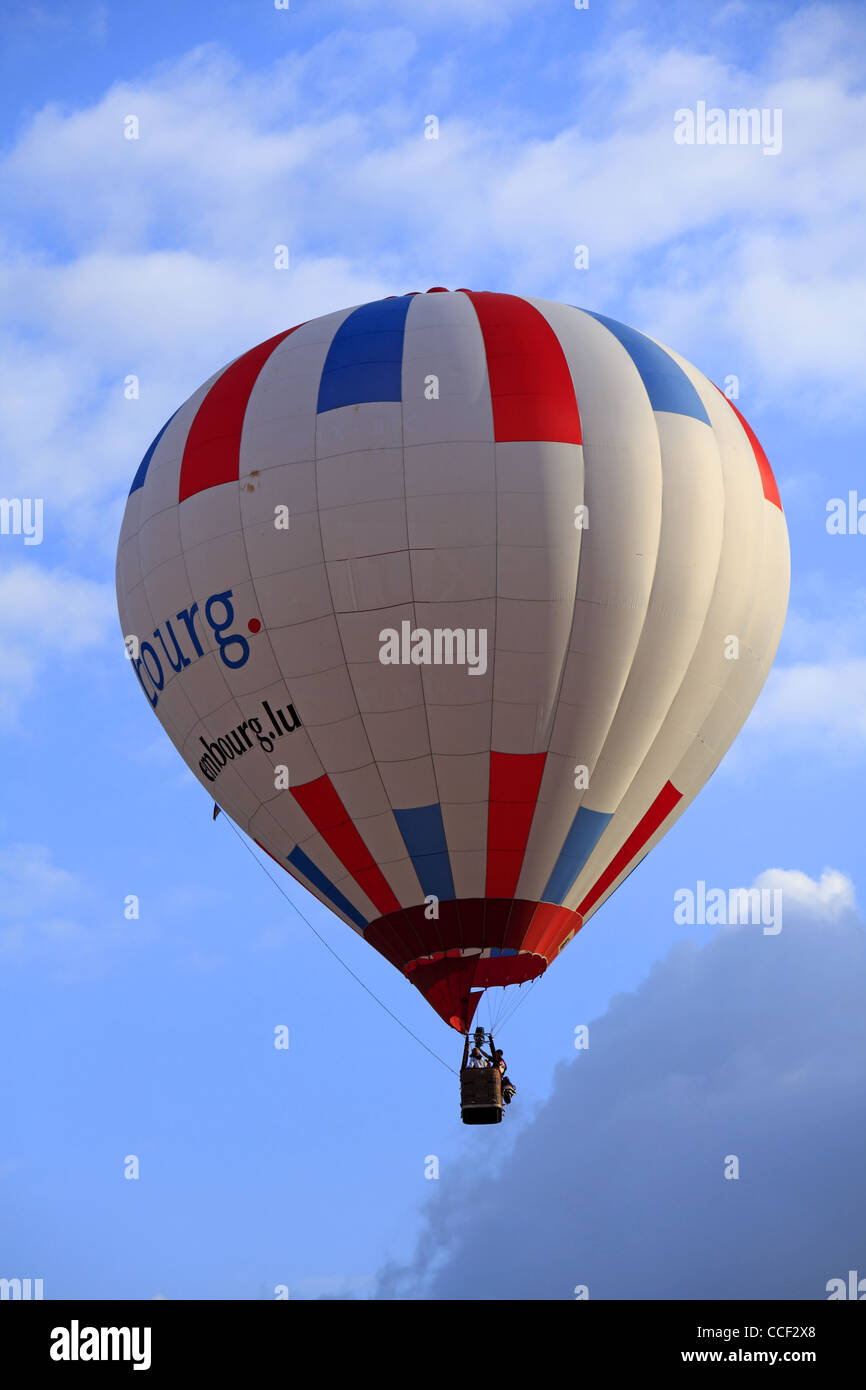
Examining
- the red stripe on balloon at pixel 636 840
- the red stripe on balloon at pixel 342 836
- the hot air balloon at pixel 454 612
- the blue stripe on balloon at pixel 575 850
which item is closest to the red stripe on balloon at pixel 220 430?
the hot air balloon at pixel 454 612

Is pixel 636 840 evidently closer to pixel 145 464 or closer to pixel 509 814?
pixel 509 814

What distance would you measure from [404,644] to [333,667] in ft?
2.94

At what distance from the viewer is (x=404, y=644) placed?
25969 millimetres

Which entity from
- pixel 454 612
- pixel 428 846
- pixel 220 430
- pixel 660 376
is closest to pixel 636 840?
pixel 428 846

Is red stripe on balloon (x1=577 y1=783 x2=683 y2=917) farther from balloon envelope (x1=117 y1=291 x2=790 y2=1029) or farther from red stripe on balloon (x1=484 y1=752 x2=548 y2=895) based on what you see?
red stripe on balloon (x1=484 y1=752 x2=548 y2=895)

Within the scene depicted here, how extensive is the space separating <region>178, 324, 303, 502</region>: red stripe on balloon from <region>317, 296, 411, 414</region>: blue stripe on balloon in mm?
1094

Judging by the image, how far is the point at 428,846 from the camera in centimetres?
2659

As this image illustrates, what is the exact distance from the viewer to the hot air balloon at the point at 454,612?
26109 millimetres

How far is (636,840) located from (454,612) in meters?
4.09

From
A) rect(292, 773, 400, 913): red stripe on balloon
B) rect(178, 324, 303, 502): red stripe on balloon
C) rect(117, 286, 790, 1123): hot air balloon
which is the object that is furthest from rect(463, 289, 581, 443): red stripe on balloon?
rect(292, 773, 400, 913): red stripe on balloon

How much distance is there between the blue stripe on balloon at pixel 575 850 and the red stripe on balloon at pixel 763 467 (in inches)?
187
